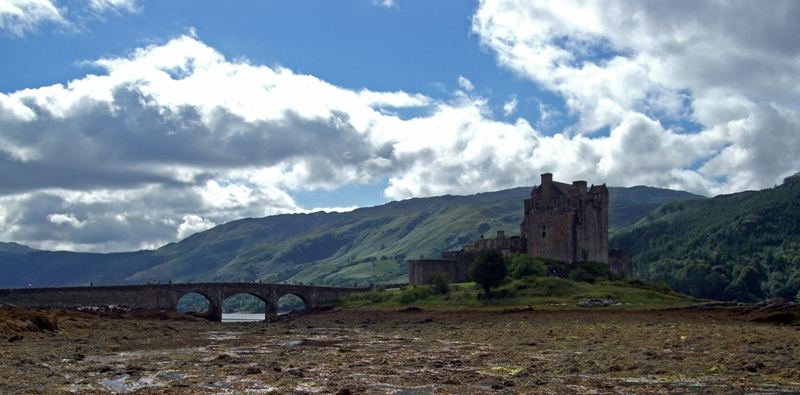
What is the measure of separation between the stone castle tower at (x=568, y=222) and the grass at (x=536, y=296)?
17304 millimetres

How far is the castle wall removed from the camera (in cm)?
12288

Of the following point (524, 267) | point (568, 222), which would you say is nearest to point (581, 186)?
point (568, 222)

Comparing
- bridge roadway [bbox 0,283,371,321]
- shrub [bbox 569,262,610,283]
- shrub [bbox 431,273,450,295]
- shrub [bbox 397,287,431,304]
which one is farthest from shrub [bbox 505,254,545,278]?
bridge roadway [bbox 0,283,371,321]

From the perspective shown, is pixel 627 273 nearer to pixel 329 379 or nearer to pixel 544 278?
pixel 544 278

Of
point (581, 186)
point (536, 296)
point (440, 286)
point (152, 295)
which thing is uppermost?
point (581, 186)

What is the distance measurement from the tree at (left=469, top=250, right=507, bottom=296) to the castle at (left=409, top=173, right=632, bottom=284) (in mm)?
23509

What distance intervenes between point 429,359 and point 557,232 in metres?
88.7

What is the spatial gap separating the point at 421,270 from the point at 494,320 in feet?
141

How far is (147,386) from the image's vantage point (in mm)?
30047

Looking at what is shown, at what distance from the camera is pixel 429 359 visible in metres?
41.8

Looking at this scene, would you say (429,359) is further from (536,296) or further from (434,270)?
(434,270)

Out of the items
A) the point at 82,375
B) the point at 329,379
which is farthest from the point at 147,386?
the point at 329,379

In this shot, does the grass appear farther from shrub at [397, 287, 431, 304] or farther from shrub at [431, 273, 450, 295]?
shrub at [431, 273, 450, 295]

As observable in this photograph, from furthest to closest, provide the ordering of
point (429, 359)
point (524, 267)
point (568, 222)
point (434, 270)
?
point (568, 222) < point (434, 270) < point (524, 267) < point (429, 359)
